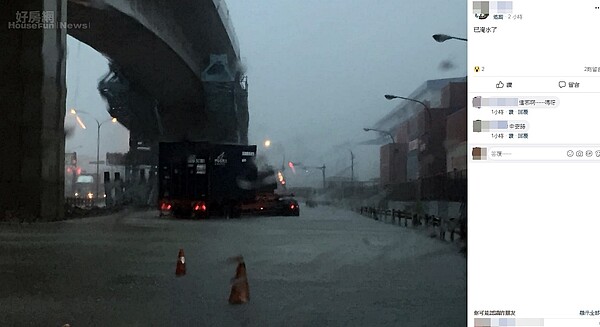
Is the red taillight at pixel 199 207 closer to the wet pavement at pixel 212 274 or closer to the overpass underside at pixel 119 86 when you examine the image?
the wet pavement at pixel 212 274

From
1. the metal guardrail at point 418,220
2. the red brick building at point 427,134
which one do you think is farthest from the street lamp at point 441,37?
the metal guardrail at point 418,220

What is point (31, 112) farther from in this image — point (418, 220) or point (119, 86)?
point (418, 220)

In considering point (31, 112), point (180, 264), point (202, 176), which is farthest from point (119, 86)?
point (180, 264)

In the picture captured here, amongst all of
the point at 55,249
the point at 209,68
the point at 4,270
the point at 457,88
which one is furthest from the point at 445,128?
the point at 4,270

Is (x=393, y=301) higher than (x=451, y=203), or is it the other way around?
(x=451, y=203)

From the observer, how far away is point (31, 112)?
8.81 feet

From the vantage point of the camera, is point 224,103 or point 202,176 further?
point 224,103

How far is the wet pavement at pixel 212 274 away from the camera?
8.00 ft

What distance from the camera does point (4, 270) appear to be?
2619 mm

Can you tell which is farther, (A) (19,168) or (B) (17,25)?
(A) (19,168)

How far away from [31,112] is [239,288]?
1.19 meters

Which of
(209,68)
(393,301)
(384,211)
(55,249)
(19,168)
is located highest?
(209,68)
